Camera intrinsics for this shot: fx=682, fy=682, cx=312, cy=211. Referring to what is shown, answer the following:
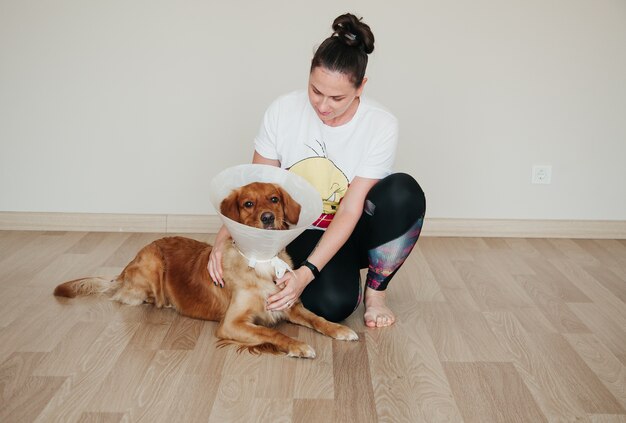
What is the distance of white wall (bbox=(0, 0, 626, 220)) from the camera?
3.55m

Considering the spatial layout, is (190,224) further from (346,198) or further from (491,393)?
(491,393)

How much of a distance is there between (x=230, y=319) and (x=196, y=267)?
0.32 meters

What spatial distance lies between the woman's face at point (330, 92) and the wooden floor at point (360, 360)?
2.65 ft

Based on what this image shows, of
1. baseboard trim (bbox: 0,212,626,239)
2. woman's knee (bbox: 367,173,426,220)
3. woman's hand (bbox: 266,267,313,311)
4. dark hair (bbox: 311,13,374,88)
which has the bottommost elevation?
baseboard trim (bbox: 0,212,626,239)

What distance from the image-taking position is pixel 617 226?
3.80 m

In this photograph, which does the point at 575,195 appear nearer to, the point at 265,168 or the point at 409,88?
the point at 409,88

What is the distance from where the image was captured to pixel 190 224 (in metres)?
3.79

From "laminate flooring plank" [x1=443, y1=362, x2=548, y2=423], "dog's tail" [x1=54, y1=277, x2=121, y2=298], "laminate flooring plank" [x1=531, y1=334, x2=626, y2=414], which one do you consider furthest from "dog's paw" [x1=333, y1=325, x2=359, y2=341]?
"dog's tail" [x1=54, y1=277, x2=121, y2=298]

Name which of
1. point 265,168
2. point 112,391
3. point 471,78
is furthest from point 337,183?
point 471,78

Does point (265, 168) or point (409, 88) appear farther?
point (409, 88)

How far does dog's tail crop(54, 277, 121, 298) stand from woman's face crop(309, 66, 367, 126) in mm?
1141

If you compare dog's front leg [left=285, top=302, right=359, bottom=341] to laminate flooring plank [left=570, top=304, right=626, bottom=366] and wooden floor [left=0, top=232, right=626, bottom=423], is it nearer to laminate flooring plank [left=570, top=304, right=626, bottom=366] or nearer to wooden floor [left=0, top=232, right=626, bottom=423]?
wooden floor [left=0, top=232, right=626, bottom=423]

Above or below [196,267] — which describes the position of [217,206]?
above

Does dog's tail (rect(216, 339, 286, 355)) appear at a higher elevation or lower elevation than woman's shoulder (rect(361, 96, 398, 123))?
lower
